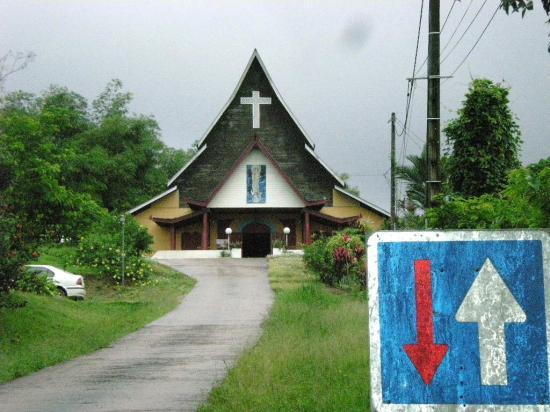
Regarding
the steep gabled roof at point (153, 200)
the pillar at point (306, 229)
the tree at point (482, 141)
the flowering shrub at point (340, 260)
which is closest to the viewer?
the tree at point (482, 141)

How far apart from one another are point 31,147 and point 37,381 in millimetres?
16687

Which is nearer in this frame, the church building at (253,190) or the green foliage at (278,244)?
the green foliage at (278,244)

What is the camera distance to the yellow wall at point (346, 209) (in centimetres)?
4981

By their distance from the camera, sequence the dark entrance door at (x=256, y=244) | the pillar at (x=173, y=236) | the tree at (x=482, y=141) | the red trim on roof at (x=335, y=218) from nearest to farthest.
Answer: the tree at (x=482, y=141) → the red trim on roof at (x=335, y=218) → the pillar at (x=173, y=236) → the dark entrance door at (x=256, y=244)

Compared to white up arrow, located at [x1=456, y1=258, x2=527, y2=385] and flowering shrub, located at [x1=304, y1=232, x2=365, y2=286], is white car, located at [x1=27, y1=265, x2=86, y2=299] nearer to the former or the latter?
flowering shrub, located at [x1=304, y1=232, x2=365, y2=286]

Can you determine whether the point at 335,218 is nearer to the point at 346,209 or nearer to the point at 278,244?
the point at 346,209

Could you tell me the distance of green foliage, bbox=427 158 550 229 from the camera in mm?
8125

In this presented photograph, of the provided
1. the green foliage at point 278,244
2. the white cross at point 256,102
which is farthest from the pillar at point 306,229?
the white cross at point 256,102

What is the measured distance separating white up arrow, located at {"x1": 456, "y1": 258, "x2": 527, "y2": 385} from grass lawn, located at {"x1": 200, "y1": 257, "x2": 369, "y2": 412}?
6.32m

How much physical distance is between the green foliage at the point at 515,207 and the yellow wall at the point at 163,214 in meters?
37.6

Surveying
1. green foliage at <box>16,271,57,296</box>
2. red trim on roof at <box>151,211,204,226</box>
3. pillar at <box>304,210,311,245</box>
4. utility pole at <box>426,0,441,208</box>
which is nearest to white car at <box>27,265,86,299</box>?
green foliage at <box>16,271,57,296</box>

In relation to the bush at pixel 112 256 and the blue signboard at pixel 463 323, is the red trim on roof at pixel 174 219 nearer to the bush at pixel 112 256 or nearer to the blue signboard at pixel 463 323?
the bush at pixel 112 256

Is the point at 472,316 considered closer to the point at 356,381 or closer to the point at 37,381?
the point at 356,381

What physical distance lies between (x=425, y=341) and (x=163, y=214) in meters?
48.4
